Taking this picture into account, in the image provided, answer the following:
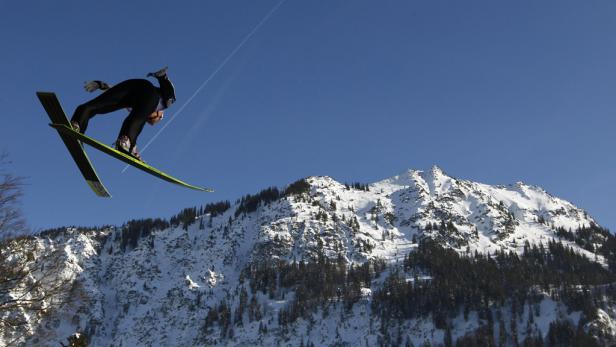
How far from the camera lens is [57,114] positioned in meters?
8.76

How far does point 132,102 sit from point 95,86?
61cm

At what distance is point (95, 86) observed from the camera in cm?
930

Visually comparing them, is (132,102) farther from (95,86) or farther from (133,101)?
(95,86)

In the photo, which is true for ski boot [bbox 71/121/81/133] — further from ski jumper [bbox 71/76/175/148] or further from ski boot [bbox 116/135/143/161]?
ski boot [bbox 116/135/143/161]

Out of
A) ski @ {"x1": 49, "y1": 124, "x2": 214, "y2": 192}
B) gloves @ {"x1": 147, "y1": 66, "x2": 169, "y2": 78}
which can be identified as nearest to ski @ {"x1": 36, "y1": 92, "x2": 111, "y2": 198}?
ski @ {"x1": 49, "y1": 124, "x2": 214, "y2": 192}

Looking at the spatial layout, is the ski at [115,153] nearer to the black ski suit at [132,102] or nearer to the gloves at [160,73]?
the black ski suit at [132,102]

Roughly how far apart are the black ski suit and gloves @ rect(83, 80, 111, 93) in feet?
0.24

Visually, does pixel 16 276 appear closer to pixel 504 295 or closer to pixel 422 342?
pixel 422 342

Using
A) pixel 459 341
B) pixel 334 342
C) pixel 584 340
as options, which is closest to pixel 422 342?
pixel 459 341

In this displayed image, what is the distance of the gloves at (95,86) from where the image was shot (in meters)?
9.22

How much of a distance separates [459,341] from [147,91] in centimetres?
17551

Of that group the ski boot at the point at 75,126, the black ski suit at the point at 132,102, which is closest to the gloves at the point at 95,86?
the black ski suit at the point at 132,102

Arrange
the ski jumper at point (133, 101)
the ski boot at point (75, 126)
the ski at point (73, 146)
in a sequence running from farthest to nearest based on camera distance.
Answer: the ski jumper at point (133, 101) < the ski boot at point (75, 126) < the ski at point (73, 146)

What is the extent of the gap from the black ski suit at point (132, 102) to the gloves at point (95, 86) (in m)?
0.07
